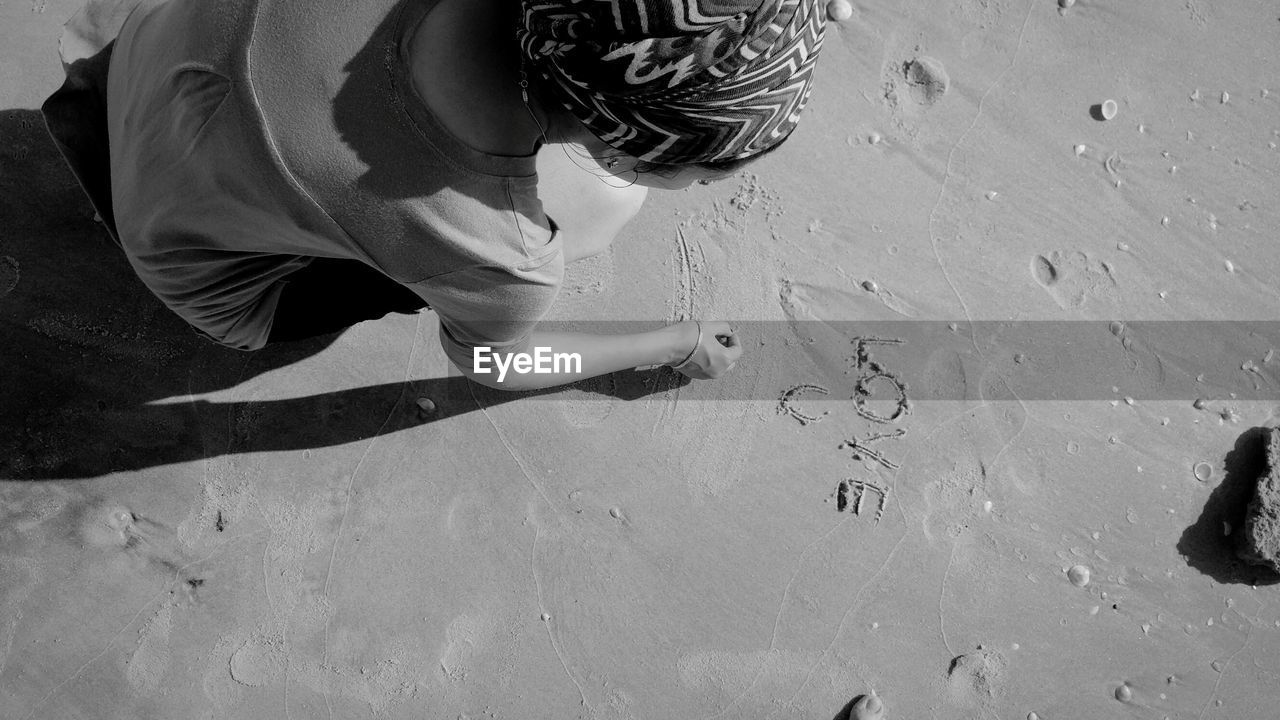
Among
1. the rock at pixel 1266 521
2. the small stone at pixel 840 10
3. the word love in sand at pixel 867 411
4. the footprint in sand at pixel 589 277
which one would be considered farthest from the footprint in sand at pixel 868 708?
the small stone at pixel 840 10

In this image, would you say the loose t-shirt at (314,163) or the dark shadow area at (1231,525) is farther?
the dark shadow area at (1231,525)

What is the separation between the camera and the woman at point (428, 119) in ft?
3.17

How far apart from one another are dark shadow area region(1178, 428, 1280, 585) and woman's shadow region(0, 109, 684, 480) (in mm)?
1863

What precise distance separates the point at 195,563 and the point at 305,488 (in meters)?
0.37

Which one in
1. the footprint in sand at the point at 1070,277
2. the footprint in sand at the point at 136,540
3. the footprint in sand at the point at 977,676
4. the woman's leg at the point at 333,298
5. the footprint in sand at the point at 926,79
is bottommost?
the footprint in sand at the point at 977,676

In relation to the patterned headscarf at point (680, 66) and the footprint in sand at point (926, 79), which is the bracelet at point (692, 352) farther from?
the patterned headscarf at point (680, 66)

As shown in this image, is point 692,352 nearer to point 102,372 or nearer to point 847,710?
point 847,710

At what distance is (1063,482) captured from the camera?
2445 mm

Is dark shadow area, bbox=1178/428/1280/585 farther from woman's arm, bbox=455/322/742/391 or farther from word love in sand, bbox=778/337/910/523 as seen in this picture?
woman's arm, bbox=455/322/742/391

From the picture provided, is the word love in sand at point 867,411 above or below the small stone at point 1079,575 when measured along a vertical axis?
above

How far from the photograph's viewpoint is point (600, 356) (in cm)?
220

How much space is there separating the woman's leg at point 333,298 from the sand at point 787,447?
424mm

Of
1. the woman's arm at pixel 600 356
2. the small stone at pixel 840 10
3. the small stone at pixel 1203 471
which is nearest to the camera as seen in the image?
the woman's arm at pixel 600 356
